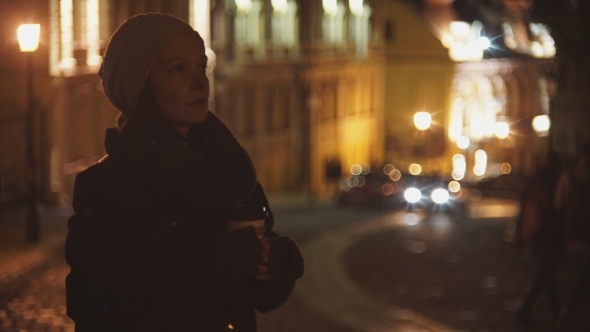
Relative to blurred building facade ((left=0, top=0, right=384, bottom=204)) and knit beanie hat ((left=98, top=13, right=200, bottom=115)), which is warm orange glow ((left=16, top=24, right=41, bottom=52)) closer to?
blurred building facade ((left=0, top=0, right=384, bottom=204))

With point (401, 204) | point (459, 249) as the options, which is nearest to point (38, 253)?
point (459, 249)

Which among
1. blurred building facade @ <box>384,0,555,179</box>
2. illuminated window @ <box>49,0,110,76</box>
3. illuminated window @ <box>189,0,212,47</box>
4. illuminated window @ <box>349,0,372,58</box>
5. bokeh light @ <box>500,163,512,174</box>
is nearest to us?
illuminated window @ <box>49,0,110,76</box>

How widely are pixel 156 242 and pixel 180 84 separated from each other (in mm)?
382

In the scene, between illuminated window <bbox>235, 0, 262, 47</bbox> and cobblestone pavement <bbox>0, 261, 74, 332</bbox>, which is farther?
illuminated window <bbox>235, 0, 262, 47</bbox>

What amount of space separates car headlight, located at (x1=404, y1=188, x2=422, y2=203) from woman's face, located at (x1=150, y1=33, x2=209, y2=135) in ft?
116

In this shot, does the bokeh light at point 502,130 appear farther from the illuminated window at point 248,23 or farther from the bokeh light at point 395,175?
the bokeh light at point 395,175

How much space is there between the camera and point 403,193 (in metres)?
38.9

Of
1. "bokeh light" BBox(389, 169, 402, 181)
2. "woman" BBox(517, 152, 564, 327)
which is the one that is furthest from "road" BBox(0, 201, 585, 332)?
"bokeh light" BBox(389, 169, 402, 181)

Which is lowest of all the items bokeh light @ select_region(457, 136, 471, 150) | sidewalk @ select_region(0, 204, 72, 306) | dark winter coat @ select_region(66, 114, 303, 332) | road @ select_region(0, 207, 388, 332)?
bokeh light @ select_region(457, 136, 471, 150)

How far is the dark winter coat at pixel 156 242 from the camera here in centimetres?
273

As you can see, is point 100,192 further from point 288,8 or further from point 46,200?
point 288,8

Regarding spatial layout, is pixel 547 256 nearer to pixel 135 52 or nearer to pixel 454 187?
pixel 135 52

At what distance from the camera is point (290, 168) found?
2003 inches

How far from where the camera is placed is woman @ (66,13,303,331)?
2.74 metres
